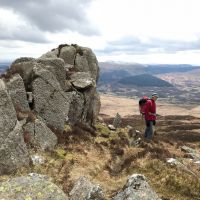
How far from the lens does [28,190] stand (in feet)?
48.8

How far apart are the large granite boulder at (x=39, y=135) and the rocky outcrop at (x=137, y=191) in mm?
9648

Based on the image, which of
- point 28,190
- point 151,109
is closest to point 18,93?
point 151,109

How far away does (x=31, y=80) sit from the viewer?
30.2 m

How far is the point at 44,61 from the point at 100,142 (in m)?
9.28

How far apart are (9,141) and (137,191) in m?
8.24

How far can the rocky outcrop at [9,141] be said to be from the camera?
788 inches

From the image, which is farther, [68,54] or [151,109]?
[68,54]

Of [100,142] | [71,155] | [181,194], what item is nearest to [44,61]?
[100,142]

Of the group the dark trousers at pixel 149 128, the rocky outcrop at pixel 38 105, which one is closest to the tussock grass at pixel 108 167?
the rocky outcrop at pixel 38 105

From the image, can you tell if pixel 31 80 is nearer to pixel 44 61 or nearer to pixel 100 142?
pixel 44 61

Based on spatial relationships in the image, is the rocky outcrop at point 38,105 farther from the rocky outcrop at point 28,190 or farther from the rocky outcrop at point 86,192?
the rocky outcrop at point 86,192

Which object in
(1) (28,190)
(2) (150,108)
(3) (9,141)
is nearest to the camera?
(1) (28,190)

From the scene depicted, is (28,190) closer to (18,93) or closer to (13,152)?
(13,152)

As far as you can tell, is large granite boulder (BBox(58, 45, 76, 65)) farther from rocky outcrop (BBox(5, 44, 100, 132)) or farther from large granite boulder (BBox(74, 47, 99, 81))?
large granite boulder (BBox(74, 47, 99, 81))
